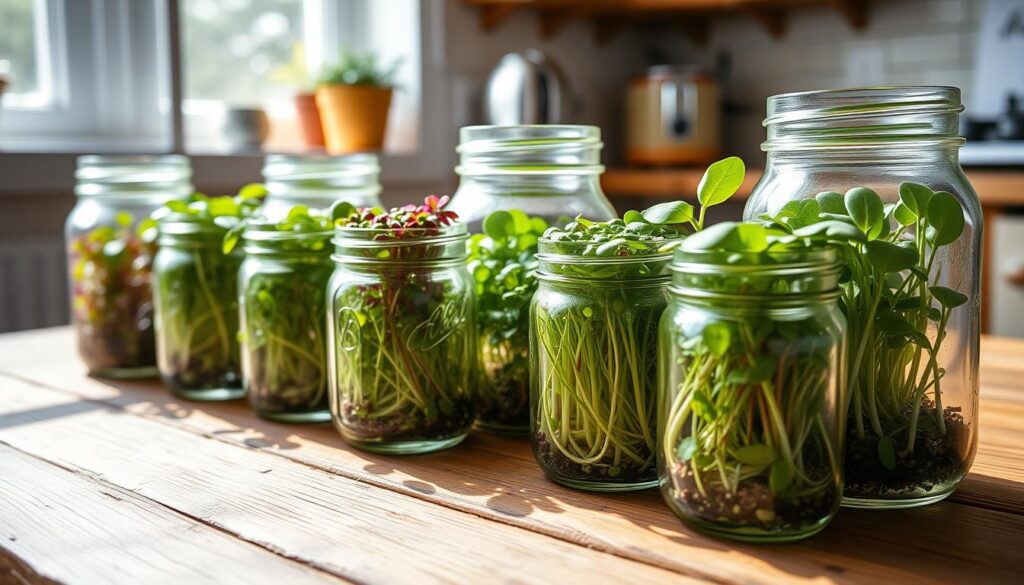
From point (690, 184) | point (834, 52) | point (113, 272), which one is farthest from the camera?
point (834, 52)

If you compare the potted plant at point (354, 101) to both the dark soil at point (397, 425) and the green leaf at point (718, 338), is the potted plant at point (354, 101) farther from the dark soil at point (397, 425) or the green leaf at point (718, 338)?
the green leaf at point (718, 338)

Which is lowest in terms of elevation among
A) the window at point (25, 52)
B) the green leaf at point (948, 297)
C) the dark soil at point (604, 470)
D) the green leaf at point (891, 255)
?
the dark soil at point (604, 470)

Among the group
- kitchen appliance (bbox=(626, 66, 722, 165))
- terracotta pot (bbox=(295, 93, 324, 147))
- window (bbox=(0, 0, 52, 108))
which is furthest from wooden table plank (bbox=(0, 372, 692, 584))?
kitchen appliance (bbox=(626, 66, 722, 165))

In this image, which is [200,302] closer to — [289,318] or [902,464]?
[289,318]

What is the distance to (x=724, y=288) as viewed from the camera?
0.55m

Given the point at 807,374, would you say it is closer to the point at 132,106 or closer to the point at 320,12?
the point at 132,106

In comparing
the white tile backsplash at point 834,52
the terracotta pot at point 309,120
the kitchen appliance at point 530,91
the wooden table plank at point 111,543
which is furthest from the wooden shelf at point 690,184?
the wooden table plank at point 111,543

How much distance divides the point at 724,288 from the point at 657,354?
11cm

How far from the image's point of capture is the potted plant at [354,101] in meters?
2.46

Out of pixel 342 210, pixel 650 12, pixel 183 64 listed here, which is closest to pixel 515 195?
pixel 342 210

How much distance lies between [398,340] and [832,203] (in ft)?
1.15

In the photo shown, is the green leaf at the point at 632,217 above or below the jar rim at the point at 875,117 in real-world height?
below

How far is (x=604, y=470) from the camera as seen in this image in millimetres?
667

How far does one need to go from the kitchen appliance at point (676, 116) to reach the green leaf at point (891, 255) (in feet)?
8.10
